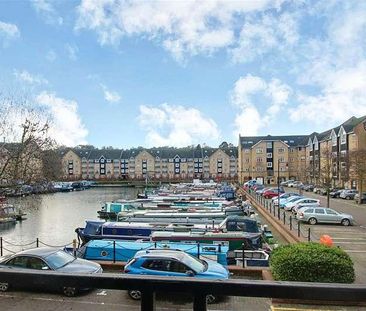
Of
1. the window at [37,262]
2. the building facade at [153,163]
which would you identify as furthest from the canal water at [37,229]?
the building facade at [153,163]

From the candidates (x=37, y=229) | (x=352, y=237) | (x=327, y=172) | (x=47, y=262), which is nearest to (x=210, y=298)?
(x=47, y=262)

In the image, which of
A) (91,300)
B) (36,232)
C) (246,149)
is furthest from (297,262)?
(246,149)

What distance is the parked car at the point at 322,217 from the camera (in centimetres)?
2733

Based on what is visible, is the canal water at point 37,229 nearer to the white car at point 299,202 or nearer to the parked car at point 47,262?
the parked car at point 47,262

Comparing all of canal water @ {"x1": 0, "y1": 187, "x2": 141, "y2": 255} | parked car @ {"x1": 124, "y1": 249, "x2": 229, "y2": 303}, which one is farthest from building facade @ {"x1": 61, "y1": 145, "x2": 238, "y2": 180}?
parked car @ {"x1": 124, "y1": 249, "x2": 229, "y2": 303}

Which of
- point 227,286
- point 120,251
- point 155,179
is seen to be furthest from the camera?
point 155,179

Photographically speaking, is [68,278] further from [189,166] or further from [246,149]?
[189,166]

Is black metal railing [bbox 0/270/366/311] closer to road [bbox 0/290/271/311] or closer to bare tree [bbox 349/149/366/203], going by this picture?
road [bbox 0/290/271/311]

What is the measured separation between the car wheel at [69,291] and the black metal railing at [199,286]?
7 cm

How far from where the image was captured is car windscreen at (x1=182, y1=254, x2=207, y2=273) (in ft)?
37.0

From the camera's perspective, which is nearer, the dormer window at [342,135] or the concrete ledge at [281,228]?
the concrete ledge at [281,228]

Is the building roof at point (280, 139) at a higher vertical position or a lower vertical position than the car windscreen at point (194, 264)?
higher

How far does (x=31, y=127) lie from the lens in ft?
96.3

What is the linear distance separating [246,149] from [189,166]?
41.0 m
